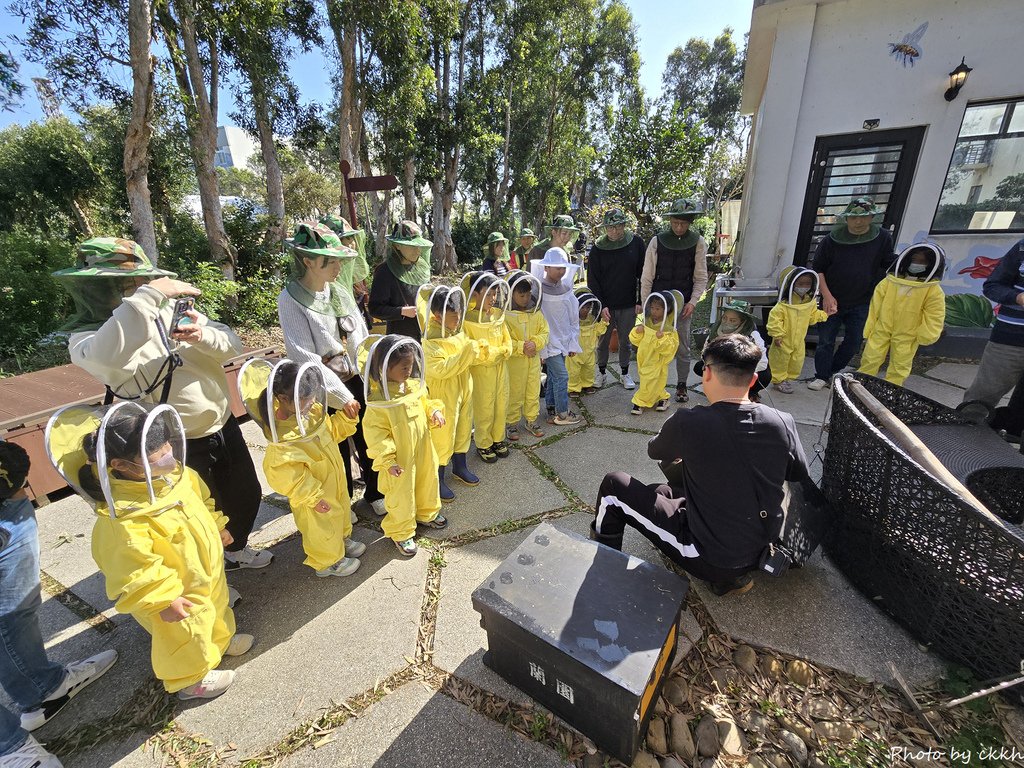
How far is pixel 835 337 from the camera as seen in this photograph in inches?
212

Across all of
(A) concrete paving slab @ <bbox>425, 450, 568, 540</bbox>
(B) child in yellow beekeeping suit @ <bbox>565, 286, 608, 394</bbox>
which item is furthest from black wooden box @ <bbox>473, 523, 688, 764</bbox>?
(B) child in yellow beekeeping suit @ <bbox>565, 286, 608, 394</bbox>

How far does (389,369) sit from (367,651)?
1530mm

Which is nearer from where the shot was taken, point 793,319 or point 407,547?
point 407,547

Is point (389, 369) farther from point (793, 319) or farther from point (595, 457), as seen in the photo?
point (793, 319)

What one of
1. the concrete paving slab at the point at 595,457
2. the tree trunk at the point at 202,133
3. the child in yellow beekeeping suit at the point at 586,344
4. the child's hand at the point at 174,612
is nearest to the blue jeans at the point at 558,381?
the concrete paving slab at the point at 595,457

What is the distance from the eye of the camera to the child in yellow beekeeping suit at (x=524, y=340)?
4.05 metres

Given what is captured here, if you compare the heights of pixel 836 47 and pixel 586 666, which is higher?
pixel 836 47

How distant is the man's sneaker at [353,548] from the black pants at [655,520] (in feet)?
5.13

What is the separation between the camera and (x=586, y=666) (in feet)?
5.56

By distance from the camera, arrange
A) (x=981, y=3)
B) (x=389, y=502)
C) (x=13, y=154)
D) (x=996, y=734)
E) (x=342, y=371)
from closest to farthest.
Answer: (x=996, y=734), (x=389, y=502), (x=342, y=371), (x=981, y=3), (x=13, y=154)

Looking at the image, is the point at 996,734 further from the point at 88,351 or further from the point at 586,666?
the point at 88,351

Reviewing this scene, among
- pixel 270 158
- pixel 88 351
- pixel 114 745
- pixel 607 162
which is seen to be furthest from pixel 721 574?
pixel 607 162

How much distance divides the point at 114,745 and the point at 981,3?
10.6m

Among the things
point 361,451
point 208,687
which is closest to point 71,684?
point 208,687
